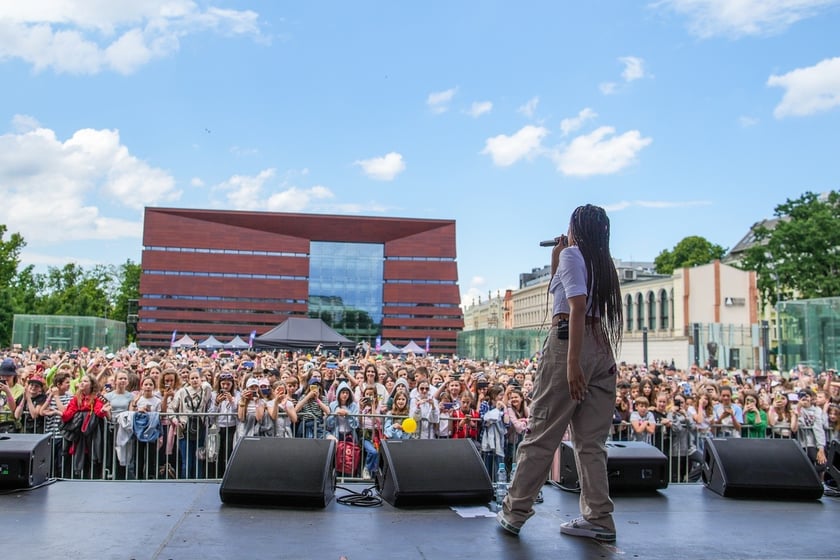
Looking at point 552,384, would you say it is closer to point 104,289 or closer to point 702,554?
point 702,554

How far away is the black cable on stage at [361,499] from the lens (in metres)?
4.93

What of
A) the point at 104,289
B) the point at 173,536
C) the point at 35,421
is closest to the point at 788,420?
the point at 173,536

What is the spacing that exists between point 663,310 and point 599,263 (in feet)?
227

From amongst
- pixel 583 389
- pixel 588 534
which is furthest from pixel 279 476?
pixel 583 389

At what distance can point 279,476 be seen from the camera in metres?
4.80

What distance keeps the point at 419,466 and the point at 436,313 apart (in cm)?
7817

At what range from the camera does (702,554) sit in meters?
3.81

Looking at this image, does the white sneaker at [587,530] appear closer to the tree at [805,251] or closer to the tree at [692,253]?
the tree at [805,251]

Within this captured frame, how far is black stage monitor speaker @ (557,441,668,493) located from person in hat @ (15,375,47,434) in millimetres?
6494

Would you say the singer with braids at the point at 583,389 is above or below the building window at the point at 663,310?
below

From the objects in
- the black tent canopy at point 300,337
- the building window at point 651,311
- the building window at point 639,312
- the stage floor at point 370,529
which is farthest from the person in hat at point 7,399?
the building window at point 639,312

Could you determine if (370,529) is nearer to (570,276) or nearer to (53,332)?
(570,276)

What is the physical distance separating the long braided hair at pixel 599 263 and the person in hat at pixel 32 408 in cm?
731

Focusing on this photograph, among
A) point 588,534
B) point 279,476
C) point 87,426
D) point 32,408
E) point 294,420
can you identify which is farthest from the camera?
point 32,408
